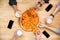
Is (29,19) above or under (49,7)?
under

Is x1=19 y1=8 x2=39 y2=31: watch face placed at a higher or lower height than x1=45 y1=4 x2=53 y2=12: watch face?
lower

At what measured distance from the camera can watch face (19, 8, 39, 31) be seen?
161 cm

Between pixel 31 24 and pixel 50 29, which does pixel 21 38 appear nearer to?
pixel 31 24

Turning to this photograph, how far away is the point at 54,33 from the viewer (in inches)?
63.6

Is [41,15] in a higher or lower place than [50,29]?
higher

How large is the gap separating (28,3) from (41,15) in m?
0.17

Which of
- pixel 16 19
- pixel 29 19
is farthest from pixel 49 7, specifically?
pixel 16 19

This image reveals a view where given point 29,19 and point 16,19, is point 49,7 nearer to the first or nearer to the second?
point 29,19

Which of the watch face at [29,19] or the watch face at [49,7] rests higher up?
the watch face at [49,7]

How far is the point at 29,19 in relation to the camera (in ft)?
5.34

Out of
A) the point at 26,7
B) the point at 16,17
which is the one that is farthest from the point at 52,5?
the point at 16,17

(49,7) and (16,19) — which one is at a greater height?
(49,7)

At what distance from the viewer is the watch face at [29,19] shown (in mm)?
1607

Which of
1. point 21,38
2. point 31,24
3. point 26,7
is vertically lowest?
point 21,38
